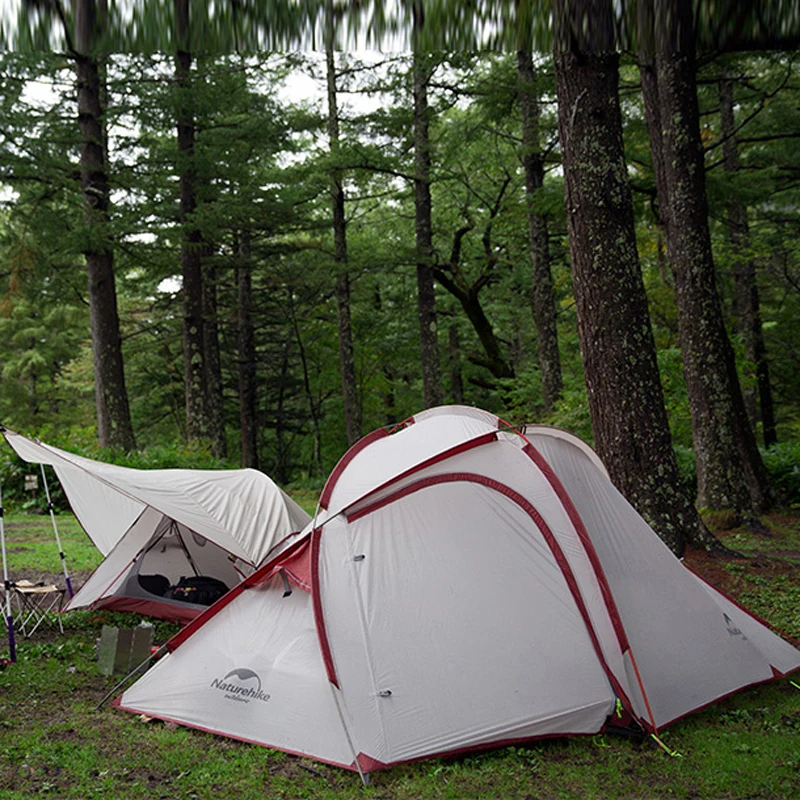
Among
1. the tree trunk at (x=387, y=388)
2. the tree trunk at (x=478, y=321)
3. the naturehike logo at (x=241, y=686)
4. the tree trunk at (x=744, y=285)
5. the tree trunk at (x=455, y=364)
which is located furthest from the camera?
the tree trunk at (x=387, y=388)

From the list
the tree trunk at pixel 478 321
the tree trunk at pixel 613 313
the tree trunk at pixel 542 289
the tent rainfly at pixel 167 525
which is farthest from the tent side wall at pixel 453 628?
the tree trunk at pixel 478 321

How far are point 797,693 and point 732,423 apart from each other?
525 centimetres

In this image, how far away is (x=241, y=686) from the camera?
181 inches

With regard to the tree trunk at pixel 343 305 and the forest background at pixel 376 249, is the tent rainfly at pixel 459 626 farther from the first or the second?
the tree trunk at pixel 343 305

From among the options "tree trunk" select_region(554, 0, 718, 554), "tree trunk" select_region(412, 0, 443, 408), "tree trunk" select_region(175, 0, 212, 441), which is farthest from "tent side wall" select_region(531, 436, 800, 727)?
"tree trunk" select_region(175, 0, 212, 441)

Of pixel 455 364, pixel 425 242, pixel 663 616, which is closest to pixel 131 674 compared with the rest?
pixel 663 616

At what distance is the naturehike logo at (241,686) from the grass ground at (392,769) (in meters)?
0.25

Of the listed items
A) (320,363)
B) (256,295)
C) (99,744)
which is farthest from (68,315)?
(99,744)

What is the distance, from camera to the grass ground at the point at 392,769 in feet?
12.4

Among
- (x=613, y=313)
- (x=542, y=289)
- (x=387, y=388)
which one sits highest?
(x=542, y=289)

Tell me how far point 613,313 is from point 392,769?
14.0ft

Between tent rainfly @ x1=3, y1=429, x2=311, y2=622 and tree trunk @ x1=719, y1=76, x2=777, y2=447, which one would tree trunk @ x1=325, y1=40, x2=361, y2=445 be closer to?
tree trunk @ x1=719, y1=76, x2=777, y2=447

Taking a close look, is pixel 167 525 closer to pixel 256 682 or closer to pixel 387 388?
pixel 256 682

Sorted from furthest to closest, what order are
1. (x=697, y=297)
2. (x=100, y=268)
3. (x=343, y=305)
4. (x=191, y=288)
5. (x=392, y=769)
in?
(x=343, y=305) → (x=191, y=288) → (x=100, y=268) → (x=697, y=297) → (x=392, y=769)
